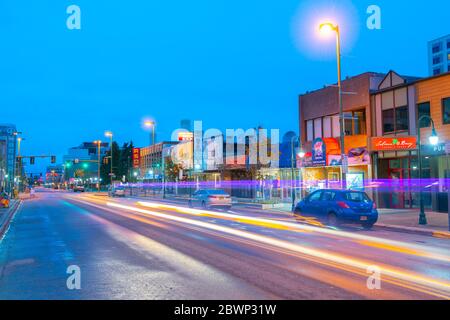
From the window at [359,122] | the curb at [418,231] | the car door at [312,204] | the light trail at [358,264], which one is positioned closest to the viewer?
the light trail at [358,264]

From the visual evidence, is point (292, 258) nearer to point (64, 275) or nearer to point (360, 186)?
point (64, 275)

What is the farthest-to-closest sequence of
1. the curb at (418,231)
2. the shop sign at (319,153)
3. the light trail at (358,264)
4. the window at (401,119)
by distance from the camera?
the shop sign at (319,153) < the window at (401,119) < the curb at (418,231) < the light trail at (358,264)

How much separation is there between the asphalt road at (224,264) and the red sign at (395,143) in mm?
8789

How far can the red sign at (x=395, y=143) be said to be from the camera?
24234 mm

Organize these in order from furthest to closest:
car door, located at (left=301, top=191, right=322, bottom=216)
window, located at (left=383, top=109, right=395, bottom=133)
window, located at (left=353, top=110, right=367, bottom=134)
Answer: window, located at (left=353, top=110, right=367, bottom=134) → window, located at (left=383, top=109, right=395, bottom=133) → car door, located at (left=301, top=191, right=322, bottom=216)

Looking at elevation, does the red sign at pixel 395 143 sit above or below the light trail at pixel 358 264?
above

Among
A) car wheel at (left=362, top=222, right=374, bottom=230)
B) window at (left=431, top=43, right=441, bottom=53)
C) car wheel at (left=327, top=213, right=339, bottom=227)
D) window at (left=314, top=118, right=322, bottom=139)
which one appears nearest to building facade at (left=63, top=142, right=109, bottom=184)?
window at (left=431, top=43, right=441, bottom=53)

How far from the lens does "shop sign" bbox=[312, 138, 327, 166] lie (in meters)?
30.4

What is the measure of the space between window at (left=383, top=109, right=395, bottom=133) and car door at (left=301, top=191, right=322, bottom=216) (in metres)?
9.82

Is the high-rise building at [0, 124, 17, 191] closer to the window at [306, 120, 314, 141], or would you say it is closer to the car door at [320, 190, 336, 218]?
the window at [306, 120, 314, 141]

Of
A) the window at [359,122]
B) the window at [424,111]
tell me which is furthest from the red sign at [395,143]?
the window at [359,122]

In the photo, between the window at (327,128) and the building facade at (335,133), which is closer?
the building facade at (335,133)

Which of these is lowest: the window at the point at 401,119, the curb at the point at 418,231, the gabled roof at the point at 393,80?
the curb at the point at 418,231

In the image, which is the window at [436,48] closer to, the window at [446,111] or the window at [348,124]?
the window at [348,124]
